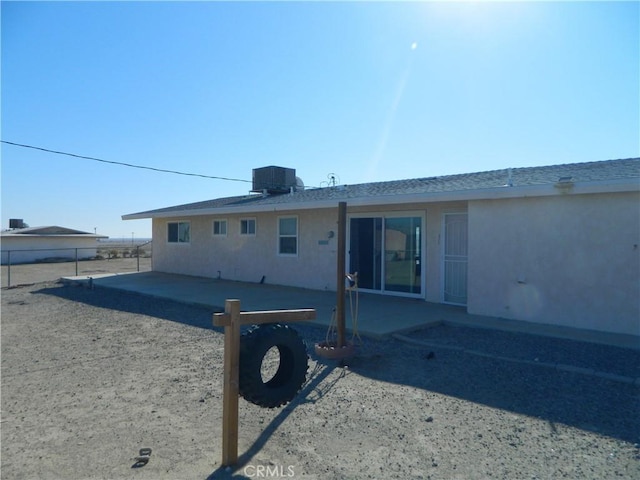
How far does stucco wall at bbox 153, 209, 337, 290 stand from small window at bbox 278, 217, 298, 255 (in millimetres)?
157

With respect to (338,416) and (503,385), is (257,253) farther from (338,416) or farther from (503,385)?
(338,416)

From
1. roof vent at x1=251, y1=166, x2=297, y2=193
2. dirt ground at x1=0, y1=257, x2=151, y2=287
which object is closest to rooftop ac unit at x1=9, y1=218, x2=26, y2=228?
dirt ground at x1=0, y1=257, x2=151, y2=287

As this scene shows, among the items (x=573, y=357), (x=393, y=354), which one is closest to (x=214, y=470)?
(x=393, y=354)

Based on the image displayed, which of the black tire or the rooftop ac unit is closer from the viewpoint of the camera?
the black tire

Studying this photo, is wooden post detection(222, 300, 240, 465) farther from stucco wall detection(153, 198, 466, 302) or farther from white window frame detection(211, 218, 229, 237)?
white window frame detection(211, 218, 229, 237)

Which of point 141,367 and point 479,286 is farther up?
point 479,286

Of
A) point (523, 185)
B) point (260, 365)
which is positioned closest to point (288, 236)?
point (523, 185)

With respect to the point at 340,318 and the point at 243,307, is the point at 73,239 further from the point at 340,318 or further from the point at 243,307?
the point at 340,318

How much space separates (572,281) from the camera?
848 centimetres

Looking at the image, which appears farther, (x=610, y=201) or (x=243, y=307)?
(x=243, y=307)

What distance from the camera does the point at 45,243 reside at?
1479 inches

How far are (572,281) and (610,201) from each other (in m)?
1.47

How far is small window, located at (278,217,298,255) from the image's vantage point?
1458cm

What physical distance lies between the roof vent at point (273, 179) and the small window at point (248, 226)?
3.54 m
